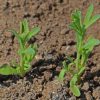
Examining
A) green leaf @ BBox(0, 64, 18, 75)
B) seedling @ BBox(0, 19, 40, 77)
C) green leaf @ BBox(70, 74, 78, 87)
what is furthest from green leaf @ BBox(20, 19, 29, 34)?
green leaf @ BBox(70, 74, 78, 87)

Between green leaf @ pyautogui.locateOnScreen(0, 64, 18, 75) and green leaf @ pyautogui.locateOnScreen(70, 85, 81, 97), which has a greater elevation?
green leaf @ pyautogui.locateOnScreen(0, 64, 18, 75)

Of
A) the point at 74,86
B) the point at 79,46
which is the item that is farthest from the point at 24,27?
the point at 74,86

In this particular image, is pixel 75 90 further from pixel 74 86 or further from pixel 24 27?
pixel 24 27

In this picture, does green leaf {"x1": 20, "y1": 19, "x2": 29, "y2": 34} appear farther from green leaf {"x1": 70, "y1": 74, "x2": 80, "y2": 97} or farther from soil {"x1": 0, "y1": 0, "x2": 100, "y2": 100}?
green leaf {"x1": 70, "y1": 74, "x2": 80, "y2": 97}

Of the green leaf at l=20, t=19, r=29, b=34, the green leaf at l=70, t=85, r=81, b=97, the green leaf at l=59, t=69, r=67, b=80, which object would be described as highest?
the green leaf at l=20, t=19, r=29, b=34

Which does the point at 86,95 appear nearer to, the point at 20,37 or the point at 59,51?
the point at 59,51

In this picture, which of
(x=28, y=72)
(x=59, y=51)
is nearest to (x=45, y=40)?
(x=59, y=51)

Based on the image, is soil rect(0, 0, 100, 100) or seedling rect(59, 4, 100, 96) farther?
soil rect(0, 0, 100, 100)
